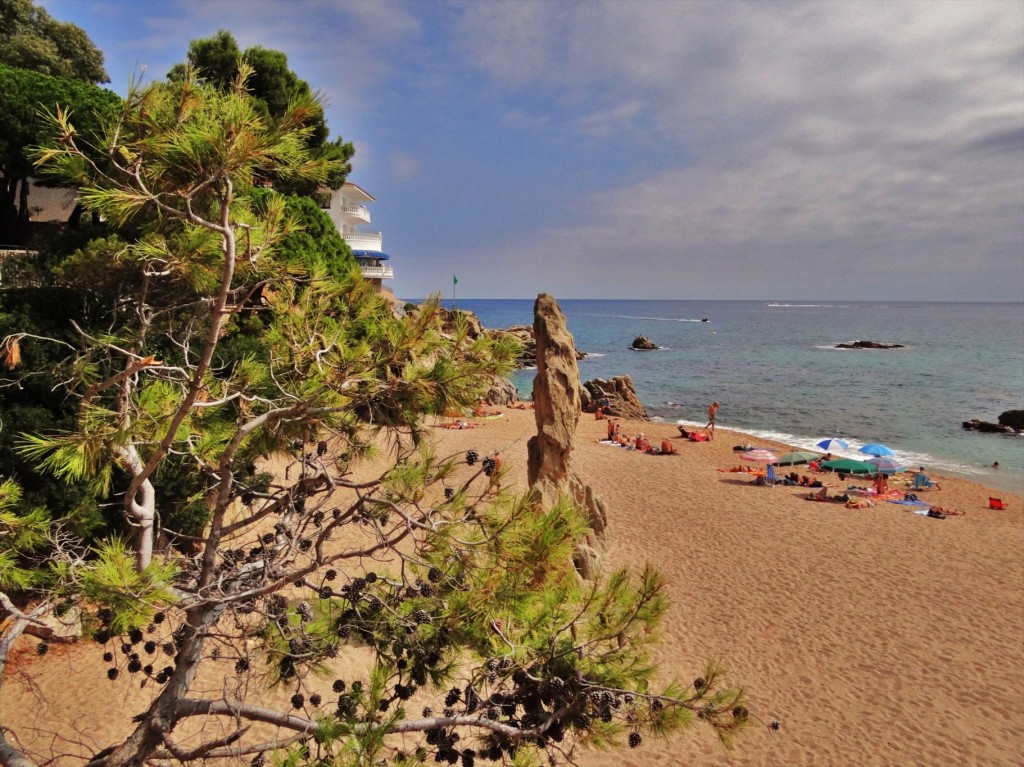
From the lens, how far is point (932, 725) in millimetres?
7941

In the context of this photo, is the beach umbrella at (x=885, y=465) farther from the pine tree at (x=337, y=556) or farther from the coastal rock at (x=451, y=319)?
the coastal rock at (x=451, y=319)

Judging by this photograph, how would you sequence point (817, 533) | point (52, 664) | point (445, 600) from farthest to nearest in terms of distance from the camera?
1. point (817, 533)
2. point (52, 664)
3. point (445, 600)

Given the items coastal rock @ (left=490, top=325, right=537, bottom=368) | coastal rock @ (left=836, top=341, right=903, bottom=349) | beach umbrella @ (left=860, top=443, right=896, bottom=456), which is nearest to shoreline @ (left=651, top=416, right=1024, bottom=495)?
beach umbrella @ (left=860, top=443, right=896, bottom=456)

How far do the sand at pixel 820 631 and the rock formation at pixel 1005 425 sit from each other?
1861cm

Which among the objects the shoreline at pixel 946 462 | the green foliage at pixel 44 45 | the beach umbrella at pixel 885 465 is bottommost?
the shoreline at pixel 946 462

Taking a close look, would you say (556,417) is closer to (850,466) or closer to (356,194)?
(850,466)

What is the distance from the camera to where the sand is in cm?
725

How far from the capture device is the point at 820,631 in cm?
1020

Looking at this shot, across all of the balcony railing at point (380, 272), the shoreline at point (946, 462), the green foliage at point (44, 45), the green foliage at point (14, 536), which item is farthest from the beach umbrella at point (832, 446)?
the green foliage at point (44, 45)

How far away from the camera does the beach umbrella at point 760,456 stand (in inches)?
940

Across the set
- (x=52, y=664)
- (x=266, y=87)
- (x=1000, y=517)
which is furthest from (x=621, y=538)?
(x=266, y=87)

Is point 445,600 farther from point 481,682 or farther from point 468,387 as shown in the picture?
point 468,387

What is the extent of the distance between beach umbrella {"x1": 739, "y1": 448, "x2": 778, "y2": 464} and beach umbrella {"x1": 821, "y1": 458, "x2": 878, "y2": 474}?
2126mm

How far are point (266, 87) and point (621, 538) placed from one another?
18.5 meters
